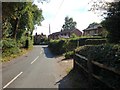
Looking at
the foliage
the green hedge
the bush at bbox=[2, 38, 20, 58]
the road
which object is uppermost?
the foliage

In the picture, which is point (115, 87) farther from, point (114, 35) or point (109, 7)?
point (109, 7)

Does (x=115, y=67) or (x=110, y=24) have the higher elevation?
(x=110, y=24)

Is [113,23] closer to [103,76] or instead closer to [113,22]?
[113,22]

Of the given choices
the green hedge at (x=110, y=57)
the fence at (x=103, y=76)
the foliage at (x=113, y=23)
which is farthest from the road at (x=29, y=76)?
the foliage at (x=113, y=23)

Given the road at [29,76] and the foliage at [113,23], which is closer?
the road at [29,76]

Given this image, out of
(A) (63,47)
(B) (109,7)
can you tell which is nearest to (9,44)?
(A) (63,47)

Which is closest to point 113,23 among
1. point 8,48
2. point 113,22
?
point 113,22

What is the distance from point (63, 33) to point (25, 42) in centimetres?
7423

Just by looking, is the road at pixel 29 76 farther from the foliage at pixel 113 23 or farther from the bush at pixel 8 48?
the bush at pixel 8 48

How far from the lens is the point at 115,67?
7.34 meters

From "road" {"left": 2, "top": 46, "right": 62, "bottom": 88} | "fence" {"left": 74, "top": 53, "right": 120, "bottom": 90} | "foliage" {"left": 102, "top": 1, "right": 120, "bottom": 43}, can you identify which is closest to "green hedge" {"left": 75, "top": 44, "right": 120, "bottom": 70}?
"fence" {"left": 74, "top": 53, "right": 120, "bottom": 90}

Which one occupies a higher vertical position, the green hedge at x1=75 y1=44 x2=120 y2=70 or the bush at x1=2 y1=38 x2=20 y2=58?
the green hedge at x1=75 y1=44 x2=120 y2=70

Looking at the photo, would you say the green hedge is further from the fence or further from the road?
the road

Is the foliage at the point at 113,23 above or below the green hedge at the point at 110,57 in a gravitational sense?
above
